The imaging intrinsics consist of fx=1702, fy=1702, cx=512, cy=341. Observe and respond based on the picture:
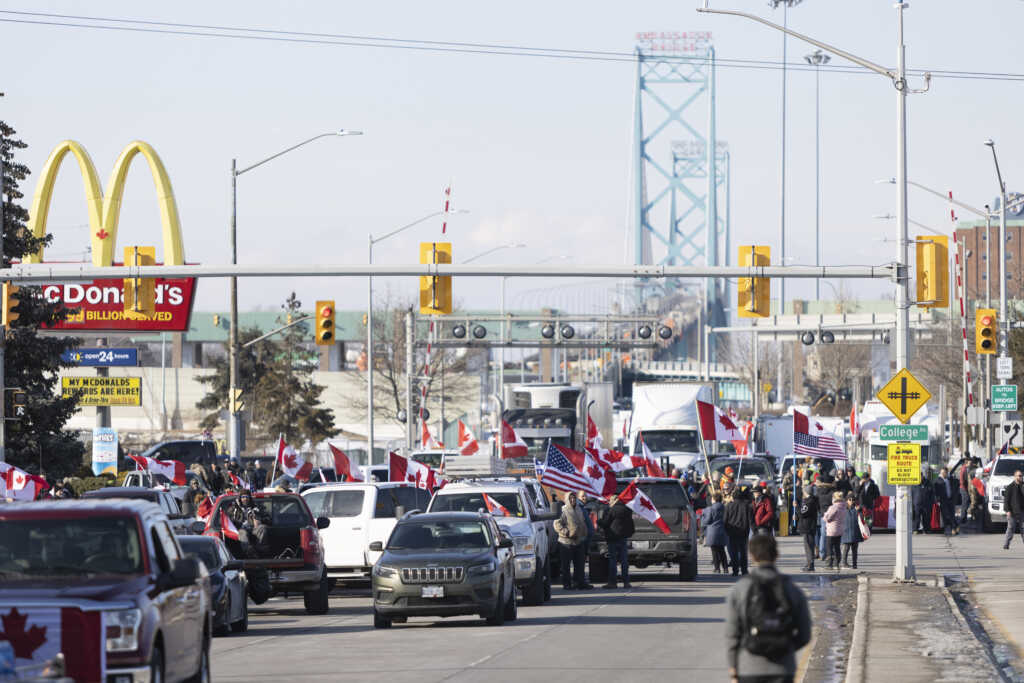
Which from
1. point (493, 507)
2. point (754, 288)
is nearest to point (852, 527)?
point (754, 288)

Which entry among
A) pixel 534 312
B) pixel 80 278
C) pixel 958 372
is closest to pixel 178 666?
pixel 80 278

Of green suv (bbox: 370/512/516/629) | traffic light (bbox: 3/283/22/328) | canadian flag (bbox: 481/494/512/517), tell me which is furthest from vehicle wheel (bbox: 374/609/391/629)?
traffic light (bbox: 3/283/22/328)

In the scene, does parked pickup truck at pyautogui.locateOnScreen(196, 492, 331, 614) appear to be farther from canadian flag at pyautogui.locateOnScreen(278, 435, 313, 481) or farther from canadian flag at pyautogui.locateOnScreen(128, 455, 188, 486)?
canadian flag at pyautogui.locateOnScreen(278, 435, 313, 481)

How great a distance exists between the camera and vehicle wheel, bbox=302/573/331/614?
23953 mm

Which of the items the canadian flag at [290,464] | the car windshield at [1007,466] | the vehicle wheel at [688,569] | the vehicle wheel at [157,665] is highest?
the canadian flag at [290,464]

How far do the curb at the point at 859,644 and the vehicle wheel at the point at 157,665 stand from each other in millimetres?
6130

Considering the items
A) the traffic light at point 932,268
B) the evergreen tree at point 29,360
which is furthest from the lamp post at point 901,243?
the evergreen tree at point 29,360

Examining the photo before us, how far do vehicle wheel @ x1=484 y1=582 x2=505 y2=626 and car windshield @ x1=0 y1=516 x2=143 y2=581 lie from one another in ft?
30.2

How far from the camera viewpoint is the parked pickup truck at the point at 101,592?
428 inches

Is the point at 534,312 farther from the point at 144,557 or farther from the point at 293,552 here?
the point at 144,557

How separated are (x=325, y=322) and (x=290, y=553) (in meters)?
15.1

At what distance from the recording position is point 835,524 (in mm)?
31000

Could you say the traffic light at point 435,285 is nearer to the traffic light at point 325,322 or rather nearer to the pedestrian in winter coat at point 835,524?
the pedestrian in winter coat at point 835,524

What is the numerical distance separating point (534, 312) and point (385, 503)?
306 ft
